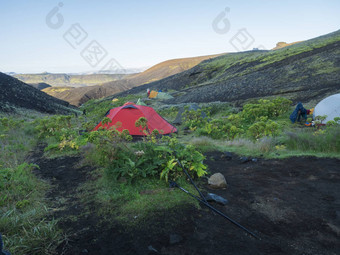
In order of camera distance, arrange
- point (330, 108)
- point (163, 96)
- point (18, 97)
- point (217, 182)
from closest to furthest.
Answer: point (217, 182), point (330, 108), point (18, 97), point (163, 96)

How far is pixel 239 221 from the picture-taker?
2.73 metres

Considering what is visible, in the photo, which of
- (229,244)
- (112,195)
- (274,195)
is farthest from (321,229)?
(112,195)

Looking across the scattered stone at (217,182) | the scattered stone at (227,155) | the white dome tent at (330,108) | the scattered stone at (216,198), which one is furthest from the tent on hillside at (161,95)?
the scattered stone at (216,198)

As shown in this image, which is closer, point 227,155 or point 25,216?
point 25,216

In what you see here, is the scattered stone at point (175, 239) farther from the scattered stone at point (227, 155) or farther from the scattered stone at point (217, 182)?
the scattered stone at point (227, 155)

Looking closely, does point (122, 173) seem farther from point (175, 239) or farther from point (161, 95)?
point (161, 95)

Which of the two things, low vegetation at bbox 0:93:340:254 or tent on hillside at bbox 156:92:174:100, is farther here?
tent on hillside at bbox 156:92:174:100

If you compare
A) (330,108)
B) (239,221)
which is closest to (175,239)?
(239,221)

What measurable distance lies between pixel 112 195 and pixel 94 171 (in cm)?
142

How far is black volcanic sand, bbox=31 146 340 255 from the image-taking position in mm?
2301

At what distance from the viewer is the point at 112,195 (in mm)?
3455

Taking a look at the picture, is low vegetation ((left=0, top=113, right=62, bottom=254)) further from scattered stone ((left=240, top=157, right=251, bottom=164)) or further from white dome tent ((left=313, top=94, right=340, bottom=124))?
white dome tent ((left=313, top=94, right=340, bottom=124))

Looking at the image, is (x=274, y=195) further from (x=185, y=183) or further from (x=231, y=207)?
(x=185, y=183)

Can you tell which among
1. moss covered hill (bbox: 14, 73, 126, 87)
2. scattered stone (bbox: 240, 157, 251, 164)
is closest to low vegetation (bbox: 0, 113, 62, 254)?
scattered stone (bbox: 240, 157, 251, 164)
